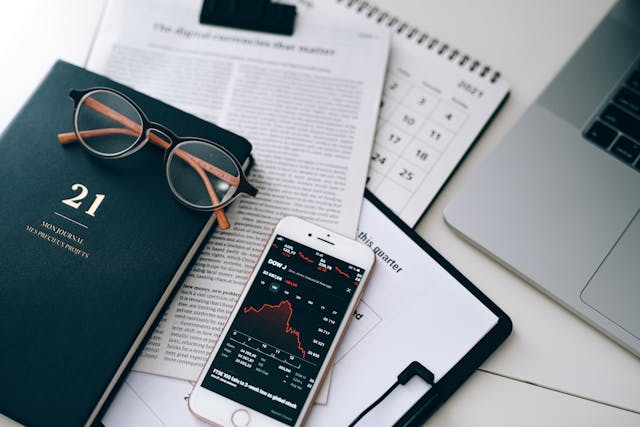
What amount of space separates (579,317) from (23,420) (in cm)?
56

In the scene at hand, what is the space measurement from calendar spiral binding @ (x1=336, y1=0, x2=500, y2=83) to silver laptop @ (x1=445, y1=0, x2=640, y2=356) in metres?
0.08

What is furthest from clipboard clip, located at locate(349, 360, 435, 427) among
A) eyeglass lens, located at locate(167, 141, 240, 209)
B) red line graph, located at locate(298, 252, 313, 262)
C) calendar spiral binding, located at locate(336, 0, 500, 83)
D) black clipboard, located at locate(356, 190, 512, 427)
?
calendar spiral binding, located at locate(336, 0, 500, 83)

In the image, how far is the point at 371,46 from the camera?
0.69 meters

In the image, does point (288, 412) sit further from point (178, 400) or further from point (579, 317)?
point (579, 317)

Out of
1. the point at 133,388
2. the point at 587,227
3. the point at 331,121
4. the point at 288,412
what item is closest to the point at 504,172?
the point at 587,227

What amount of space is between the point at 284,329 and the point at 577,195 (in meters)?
0.35

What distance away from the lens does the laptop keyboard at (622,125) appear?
1.91 ft

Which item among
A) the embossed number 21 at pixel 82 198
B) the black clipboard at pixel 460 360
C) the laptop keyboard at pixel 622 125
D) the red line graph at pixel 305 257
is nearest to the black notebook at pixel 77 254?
the embossed number 21 at pixel 82 198

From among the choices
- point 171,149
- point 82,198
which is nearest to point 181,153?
point 171,149

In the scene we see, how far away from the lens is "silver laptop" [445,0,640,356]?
550 millimetres

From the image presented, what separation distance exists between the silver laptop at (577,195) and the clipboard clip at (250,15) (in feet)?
1.05

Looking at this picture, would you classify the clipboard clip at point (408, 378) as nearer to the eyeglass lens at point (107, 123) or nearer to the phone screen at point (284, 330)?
the phone screen at point (284, 330)

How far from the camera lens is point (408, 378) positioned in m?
0.52

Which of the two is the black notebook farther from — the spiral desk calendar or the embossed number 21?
the spiral desk calendar
